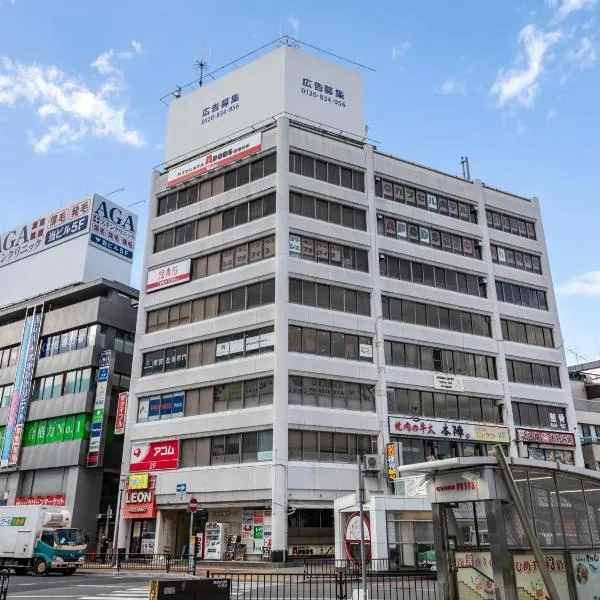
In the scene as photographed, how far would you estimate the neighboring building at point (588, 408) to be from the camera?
50.4m

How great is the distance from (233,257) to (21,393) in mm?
21672

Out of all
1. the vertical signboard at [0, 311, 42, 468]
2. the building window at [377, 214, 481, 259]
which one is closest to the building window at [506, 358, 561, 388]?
the building window at [377, 214, 481, 259]

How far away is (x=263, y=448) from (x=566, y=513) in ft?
84.1

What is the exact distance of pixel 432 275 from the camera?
46344 mm

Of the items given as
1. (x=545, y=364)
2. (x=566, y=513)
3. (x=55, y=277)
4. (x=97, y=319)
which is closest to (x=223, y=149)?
(x=97, y=319)

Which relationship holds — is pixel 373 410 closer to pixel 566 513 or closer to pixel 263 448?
pixel 263 448

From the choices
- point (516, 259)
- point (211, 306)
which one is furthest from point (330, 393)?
point (516, 259)

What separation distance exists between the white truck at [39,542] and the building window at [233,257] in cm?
1818

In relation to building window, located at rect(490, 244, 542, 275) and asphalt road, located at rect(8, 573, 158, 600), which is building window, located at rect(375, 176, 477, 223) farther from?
asphalt road, located at rect(8, 573, 158, 600)

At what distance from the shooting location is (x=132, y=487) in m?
41.1

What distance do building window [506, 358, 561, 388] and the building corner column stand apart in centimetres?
1877

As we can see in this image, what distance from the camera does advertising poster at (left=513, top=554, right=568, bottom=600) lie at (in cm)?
1173

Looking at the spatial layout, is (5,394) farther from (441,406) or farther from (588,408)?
(588,408)

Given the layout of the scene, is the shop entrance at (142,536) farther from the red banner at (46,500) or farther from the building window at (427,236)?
the building window at (427,236)
